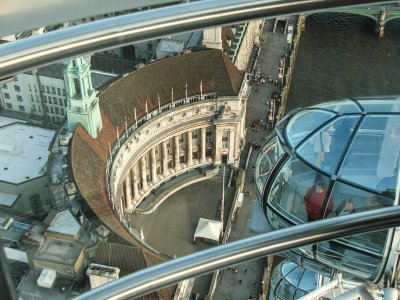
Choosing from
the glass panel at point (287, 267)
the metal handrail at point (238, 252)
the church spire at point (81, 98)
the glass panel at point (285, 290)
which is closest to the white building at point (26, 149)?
the church spire at point (81, 98)

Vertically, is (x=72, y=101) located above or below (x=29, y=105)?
above

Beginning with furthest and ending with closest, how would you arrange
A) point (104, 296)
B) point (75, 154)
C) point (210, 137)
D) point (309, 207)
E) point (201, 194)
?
point (210, 137) < point (201, 194) < point (75, 154) < point (309, 207) < point (104, 296)

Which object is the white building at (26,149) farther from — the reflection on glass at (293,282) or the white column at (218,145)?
the reflection on glass at (293,282)

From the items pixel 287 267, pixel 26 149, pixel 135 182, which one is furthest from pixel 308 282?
pixel 135 182

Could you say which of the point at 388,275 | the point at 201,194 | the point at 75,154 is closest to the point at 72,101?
the point at 75,154

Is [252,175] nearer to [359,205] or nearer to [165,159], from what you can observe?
[165,159]

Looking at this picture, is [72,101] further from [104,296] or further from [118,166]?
[104,296]

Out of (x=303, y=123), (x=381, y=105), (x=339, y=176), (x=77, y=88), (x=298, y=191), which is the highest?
(x=381, y=105)
